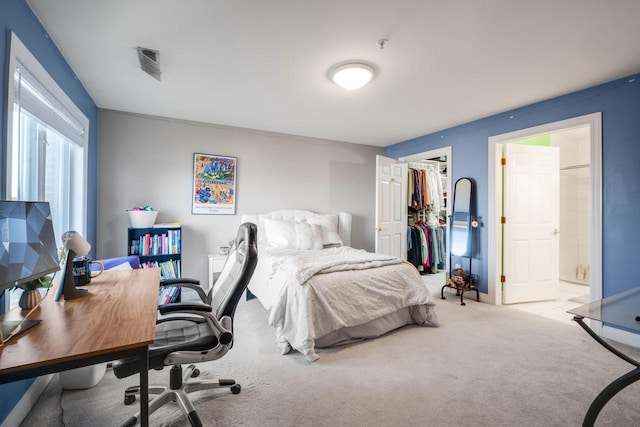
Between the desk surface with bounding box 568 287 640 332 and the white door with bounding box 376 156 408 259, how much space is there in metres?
2.81

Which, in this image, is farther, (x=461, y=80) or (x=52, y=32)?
(x=461, y=80)

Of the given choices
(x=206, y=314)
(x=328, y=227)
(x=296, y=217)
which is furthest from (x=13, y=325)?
(x=328, y=227)

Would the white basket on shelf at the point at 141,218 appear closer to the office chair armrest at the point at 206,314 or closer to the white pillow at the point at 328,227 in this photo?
the white pillow at the point at 328,227

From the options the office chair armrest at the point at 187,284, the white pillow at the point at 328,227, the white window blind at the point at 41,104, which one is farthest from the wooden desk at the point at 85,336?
the white pillow at the point at 328,227

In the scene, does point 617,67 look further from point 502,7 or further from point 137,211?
point 137,211

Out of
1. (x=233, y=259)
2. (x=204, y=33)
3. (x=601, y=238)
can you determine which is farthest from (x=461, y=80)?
(x=233, y=259)

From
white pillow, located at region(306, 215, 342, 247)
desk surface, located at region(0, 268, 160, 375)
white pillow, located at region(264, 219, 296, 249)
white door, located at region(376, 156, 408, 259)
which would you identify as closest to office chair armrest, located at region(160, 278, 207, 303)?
desk surface, located at region(0, 268, 160, 375)

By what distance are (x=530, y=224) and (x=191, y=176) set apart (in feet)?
15.1

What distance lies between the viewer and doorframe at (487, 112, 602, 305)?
2795 mm

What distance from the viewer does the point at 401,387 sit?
1.94m

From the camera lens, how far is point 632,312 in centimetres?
138

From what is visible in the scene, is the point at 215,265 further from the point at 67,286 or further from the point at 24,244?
the point at 24,244

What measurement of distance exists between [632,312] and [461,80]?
2.18 meters

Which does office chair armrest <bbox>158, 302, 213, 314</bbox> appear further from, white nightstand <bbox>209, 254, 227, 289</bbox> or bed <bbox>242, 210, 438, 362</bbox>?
white nightstand <bbox>209, 254, 227, 289</bbox>
